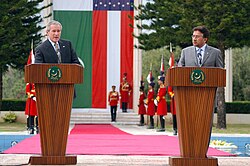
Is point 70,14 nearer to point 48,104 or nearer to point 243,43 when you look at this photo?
point 243,43

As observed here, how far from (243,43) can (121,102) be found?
6.50 m

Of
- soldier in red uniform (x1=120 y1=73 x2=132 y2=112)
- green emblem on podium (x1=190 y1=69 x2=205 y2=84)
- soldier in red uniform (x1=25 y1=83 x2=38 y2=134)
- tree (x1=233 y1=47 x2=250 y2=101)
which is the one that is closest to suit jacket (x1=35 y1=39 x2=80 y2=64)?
green emblem on podium (x1=190 y1=69 x2=205 y2=84)

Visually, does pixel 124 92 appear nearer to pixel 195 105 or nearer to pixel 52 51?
pixel 52 51

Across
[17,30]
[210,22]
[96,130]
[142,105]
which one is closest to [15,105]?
[17,30]

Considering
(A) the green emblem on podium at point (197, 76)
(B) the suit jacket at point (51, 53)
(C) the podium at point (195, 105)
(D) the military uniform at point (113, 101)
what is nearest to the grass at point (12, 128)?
(D) the military uniform at point (113, 101)

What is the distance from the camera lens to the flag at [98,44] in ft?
84.7

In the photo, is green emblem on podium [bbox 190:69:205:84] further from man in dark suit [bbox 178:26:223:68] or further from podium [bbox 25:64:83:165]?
podium [bbox 25:64:83:165]

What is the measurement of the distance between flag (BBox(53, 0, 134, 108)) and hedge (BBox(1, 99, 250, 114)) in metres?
2.18

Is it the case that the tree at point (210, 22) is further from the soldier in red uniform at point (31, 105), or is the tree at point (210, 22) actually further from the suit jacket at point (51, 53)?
the suit jacket at point (51, 53)

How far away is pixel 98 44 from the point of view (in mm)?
25828

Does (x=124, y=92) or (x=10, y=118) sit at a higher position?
(x=124, y=92)

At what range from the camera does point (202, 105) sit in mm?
6770

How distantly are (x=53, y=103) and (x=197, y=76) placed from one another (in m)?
1.45

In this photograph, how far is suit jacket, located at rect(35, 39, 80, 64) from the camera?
24.2ft
